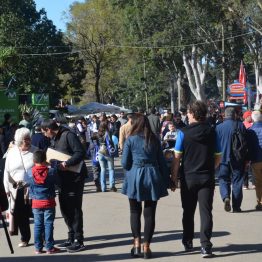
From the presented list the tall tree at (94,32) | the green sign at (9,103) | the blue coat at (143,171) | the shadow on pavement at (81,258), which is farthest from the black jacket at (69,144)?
the tall tree at (94,32)

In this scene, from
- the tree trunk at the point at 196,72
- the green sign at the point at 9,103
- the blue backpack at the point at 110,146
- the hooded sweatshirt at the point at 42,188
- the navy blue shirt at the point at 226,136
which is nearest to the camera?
the hooded sweatshirt at the point at 42,188

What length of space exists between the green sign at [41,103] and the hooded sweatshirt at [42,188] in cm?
1866

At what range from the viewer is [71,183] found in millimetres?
8297

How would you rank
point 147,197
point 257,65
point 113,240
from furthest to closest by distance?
point 257,65, point 113,240, point 147,197

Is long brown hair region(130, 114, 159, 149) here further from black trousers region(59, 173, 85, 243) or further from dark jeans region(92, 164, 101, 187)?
dark jeans region(92, 164, 101, 187)

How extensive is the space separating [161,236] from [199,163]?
175 centimetres

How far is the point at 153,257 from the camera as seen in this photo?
7910 millimetres

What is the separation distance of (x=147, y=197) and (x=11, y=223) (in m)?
2.06

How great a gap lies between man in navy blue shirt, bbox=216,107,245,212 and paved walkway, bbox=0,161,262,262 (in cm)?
29

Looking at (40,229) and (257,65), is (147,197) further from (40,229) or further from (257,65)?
(257,65)

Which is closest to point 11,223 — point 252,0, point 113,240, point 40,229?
point 40,229

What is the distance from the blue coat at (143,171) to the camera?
7.73m

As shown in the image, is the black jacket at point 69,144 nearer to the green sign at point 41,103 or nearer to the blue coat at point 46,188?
the blue coat at point 46,188

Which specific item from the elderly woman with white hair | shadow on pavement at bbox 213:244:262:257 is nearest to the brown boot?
shadow on pavement at bbox 213:244:262:257
